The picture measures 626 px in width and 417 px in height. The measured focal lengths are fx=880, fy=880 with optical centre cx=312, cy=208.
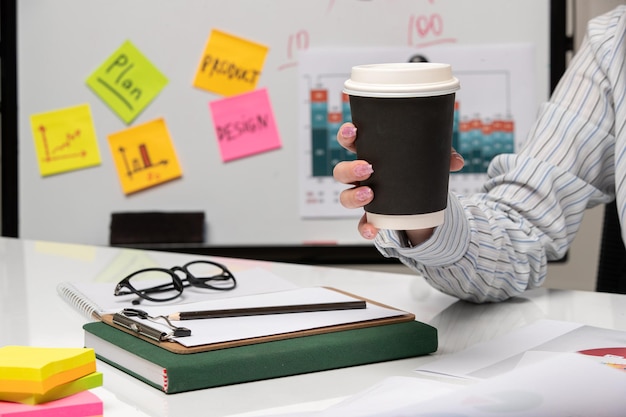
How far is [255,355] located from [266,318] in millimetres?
76

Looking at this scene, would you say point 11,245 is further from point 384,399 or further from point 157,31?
point 384,399

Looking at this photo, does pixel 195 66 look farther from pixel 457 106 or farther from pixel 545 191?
pixel 545 191

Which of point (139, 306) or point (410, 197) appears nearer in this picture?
point (410, 197)

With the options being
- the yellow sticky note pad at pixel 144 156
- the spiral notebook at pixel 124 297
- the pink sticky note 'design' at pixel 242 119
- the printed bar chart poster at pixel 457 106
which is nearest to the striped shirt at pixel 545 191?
the spiral notebook at pixel 124 297

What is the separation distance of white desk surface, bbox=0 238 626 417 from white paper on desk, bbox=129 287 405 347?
0.13 ft

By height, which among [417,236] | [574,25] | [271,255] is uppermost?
[574,25]

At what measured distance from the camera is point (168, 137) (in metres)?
1.63

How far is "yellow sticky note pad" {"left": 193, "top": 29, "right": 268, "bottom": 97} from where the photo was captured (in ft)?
5.29

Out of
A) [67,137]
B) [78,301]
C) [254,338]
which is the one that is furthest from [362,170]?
[67,137]

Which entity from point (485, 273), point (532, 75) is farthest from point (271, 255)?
point (485, 273)

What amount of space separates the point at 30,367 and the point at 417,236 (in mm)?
361

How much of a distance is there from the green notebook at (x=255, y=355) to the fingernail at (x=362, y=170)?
12 cm

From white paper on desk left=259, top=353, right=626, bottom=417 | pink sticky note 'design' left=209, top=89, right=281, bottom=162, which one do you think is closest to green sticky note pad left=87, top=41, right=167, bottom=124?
pink sticky note 'design' left=209, top=89, right=281, bottom=162

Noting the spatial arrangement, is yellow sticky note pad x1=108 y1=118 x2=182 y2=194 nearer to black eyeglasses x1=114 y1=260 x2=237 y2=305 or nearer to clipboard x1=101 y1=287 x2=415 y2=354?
black eyeglasses x1=114 y1=260 x2=237 y2=305
